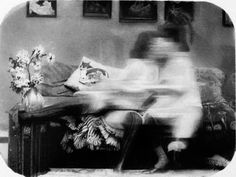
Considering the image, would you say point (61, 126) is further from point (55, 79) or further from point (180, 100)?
point (180, 100)

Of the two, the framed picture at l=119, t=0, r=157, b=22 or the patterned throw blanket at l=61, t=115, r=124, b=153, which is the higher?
the framed picture at l=119, t=0, r=157, b=22

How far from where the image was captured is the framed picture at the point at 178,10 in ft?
5.51

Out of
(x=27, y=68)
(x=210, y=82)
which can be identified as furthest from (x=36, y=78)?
(x=210, y=82)

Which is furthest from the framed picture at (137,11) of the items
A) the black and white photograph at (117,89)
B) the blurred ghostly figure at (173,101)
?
the blurred ghostly figure at (173,101)

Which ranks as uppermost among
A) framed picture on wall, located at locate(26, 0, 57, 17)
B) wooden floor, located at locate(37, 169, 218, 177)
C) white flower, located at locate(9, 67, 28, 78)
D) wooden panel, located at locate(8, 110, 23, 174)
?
framed picture on wall, located at locate(26, 0, 57, 17)

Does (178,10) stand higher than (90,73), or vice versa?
(178,10)

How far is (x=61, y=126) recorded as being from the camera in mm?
1620

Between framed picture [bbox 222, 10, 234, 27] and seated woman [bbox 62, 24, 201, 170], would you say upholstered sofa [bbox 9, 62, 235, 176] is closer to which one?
seated woman [bbox 62, 24, 201, 170]

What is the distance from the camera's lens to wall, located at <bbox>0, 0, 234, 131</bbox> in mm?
1629

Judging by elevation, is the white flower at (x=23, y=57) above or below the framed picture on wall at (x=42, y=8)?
below

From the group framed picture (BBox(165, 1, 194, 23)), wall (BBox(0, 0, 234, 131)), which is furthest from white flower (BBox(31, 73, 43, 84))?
framed picture (BBox(165, 1, 194, 23))

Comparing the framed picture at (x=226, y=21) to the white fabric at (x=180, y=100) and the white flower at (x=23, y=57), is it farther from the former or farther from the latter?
the white flower at (x=23, y=57)

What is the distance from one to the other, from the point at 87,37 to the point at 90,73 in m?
0.16

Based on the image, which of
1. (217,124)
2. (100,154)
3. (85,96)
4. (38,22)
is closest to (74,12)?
(38,22)
